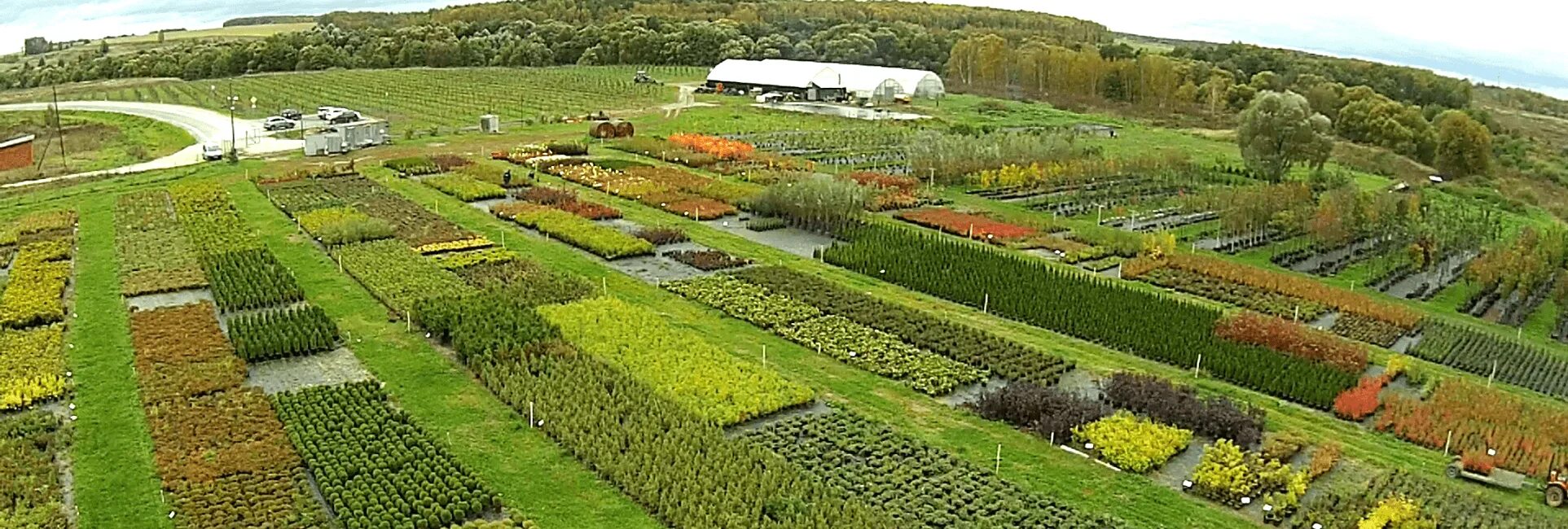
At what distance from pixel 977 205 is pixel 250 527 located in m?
27.1

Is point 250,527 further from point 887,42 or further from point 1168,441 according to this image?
point 887,42

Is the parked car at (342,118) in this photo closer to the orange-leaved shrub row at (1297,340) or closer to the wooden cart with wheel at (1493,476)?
the orange-leaved shrub row at (1297,340)

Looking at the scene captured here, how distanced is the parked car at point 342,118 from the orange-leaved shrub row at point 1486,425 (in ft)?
154

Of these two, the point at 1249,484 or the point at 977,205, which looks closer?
the point at 1249,484

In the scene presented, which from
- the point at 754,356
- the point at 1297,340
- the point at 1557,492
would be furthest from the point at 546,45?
the point at 1557,492

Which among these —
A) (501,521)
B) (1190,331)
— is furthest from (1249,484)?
(501,521)

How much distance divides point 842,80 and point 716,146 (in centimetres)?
2442

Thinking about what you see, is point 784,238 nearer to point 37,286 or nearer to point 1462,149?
point 37,286

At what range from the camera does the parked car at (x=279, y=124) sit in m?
52.2

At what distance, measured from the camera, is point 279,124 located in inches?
2067

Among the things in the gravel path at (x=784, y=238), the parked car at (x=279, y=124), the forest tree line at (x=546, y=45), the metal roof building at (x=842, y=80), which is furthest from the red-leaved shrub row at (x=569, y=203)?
the forest tree line at (x=546, y=45)

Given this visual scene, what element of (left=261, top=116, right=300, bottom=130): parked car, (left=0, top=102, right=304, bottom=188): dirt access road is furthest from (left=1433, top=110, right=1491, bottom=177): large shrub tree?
(left=261, top=116, right=300, bottom=130): parked car

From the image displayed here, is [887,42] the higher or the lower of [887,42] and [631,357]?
the higher

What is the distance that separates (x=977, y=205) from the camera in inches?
1481
